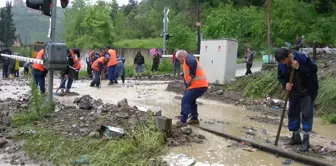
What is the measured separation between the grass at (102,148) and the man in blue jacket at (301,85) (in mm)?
2107

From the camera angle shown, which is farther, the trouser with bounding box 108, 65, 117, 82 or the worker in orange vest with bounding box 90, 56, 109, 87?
the trouser with bounding box 108, 65, 117, 82

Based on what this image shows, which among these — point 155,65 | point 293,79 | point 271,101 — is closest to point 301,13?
point 155,65

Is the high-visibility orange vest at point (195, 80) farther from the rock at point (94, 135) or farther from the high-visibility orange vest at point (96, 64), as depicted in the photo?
the high-visibility orange vest at point (96, 64)

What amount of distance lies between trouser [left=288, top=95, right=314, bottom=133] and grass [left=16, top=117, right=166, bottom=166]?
207cm

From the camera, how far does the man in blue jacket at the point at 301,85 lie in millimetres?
6438

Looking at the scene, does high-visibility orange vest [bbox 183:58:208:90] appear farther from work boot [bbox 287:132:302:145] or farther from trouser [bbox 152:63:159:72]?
trouser [bbox 152:63:159:72]

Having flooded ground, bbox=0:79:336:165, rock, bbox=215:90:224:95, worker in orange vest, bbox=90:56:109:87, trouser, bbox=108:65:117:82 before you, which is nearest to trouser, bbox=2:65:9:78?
trouser, bbox=108:65:117:82

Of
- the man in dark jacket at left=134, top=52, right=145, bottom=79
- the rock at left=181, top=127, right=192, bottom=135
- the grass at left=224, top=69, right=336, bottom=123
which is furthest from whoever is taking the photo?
the man in dark jacket at left=134, top=52, right=145, bottom=79

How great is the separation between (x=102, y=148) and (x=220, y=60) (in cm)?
1055

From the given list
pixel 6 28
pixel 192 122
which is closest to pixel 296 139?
pixel 192 122

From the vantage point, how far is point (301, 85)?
6.63 m

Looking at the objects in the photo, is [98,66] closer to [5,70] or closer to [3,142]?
[3,142]

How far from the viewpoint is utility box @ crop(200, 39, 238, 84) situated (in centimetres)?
1583

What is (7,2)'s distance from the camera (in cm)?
7256
